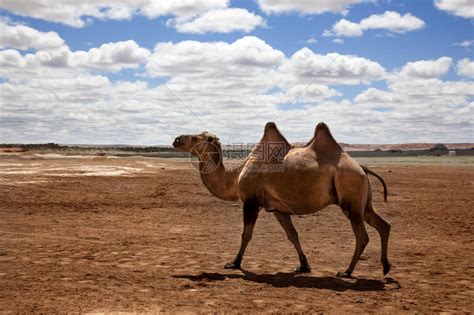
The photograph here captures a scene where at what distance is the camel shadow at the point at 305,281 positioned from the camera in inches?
330

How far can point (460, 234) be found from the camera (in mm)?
14156

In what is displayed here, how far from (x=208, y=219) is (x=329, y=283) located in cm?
843

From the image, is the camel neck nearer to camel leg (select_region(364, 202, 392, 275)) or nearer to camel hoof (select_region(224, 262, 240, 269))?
camel hoof (select_region(224, 262, 240, 269))

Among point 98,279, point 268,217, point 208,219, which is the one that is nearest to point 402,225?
point 268,217

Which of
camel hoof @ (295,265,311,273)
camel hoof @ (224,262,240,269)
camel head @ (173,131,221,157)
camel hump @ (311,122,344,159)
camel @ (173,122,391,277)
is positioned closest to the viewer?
camel @ (173,122,391,277)

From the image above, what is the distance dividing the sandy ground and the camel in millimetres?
879

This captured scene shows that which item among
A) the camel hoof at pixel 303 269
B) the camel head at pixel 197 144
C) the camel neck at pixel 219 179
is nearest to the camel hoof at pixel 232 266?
the camel hoof at pixel 303 269

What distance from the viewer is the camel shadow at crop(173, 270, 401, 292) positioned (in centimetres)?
839

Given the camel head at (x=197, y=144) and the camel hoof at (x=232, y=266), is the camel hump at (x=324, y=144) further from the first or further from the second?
the camel hoof at (x=232, y=266)

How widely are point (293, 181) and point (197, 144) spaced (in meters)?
2.38

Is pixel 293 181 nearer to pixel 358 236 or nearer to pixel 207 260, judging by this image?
pixel 358 236

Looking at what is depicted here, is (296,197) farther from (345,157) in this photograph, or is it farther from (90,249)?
(90,249)

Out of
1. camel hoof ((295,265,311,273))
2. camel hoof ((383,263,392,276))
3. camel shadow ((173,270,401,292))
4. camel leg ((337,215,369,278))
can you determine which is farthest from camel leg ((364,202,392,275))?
camel hoof ((295,265,311,273))

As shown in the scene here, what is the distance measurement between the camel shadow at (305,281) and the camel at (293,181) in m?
0.34
